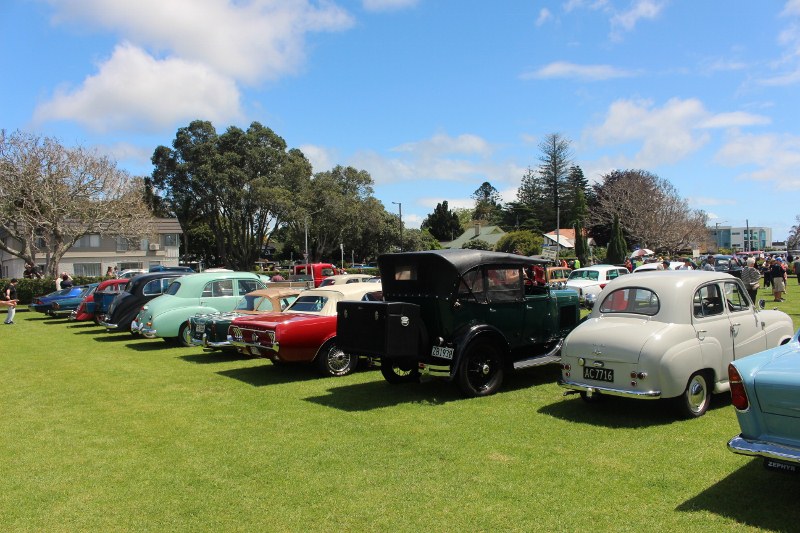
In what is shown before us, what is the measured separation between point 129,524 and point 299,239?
57438 mm

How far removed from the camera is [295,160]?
55531mm

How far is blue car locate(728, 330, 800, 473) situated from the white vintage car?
210 cm

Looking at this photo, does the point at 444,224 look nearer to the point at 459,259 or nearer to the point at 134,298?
the point at 134,298

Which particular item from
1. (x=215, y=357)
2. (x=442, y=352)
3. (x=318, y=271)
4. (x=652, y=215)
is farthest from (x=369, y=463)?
(x=652, y=215)

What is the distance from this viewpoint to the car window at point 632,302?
770cm

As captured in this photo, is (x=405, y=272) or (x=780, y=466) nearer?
(x=780, y=466)

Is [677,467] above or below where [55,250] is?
below

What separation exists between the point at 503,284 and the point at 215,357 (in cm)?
738

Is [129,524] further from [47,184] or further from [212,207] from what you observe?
[212,207]

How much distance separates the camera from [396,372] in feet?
33.6

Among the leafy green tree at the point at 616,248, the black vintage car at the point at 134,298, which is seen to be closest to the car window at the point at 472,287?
the black vintage car at the point at 134,298

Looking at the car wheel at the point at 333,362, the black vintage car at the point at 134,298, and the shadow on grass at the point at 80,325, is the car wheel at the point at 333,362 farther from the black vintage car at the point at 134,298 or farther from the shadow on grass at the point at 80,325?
the shadow on grass at the point at 80,325

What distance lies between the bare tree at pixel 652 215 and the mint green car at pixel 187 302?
1865 inches

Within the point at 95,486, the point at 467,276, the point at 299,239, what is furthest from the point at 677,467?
the point at 299,239
